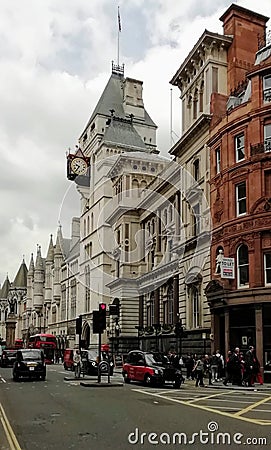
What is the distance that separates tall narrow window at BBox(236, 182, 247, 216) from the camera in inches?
1371

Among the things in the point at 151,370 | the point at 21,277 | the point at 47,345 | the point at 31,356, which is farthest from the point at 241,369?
the point at 21,277

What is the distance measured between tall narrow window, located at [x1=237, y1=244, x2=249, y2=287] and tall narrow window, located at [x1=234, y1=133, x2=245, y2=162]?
17.5 ft

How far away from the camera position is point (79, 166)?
76125 millimetres

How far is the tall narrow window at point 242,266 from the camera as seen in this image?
3403cm

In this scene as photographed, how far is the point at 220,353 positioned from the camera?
3534 centimetres

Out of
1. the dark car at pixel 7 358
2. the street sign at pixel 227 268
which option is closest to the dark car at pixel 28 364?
the street sign at pixel 227 268

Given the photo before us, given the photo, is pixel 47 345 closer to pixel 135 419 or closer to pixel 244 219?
pixel 244 219

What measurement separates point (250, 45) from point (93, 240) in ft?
133

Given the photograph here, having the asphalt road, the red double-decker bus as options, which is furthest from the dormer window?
the red double-decker bus

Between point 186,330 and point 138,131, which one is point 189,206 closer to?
point 186,330

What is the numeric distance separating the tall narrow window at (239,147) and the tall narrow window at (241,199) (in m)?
1.69

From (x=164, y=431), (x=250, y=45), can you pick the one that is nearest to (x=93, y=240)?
(x=250, y=45)

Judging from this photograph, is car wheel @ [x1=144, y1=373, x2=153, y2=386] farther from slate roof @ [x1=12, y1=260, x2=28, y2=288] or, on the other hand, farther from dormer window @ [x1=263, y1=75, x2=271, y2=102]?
slate roof @ [x1=12, y1=260, x2=28, y2=288]

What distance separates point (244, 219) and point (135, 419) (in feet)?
66.7
